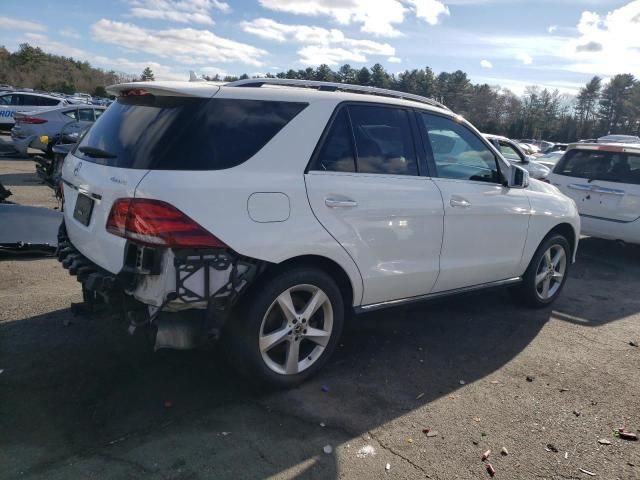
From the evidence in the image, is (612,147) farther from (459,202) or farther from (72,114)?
(72,114)

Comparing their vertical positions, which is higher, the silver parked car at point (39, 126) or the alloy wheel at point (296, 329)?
the silver parked car at point (39, 126)

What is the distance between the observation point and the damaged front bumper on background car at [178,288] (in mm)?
2824

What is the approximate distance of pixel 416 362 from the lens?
13.2ft

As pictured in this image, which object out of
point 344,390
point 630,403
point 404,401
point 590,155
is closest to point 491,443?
point 404,401

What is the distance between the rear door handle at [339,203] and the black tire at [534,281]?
255 cm

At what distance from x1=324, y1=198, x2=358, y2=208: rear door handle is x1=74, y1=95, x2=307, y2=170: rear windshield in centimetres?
54

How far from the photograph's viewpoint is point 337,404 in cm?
335

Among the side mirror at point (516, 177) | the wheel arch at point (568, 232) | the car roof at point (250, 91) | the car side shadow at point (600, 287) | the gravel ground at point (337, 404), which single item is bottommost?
the gravel ground at point (337, 404)

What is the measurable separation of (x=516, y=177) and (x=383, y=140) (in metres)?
1.59

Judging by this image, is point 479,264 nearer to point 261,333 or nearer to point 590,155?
point 261,333

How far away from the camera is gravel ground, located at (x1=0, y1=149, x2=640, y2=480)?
2746 mm

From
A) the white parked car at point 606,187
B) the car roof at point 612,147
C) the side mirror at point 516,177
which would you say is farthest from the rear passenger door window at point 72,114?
the side mirror at point 516,177

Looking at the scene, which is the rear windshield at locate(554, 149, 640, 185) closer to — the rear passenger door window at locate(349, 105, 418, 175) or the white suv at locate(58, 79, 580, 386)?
the white suv at locate(58, 79, 580, 386)

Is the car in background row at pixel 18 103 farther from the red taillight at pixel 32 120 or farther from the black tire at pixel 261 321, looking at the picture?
the black tire at pixel 261 321
